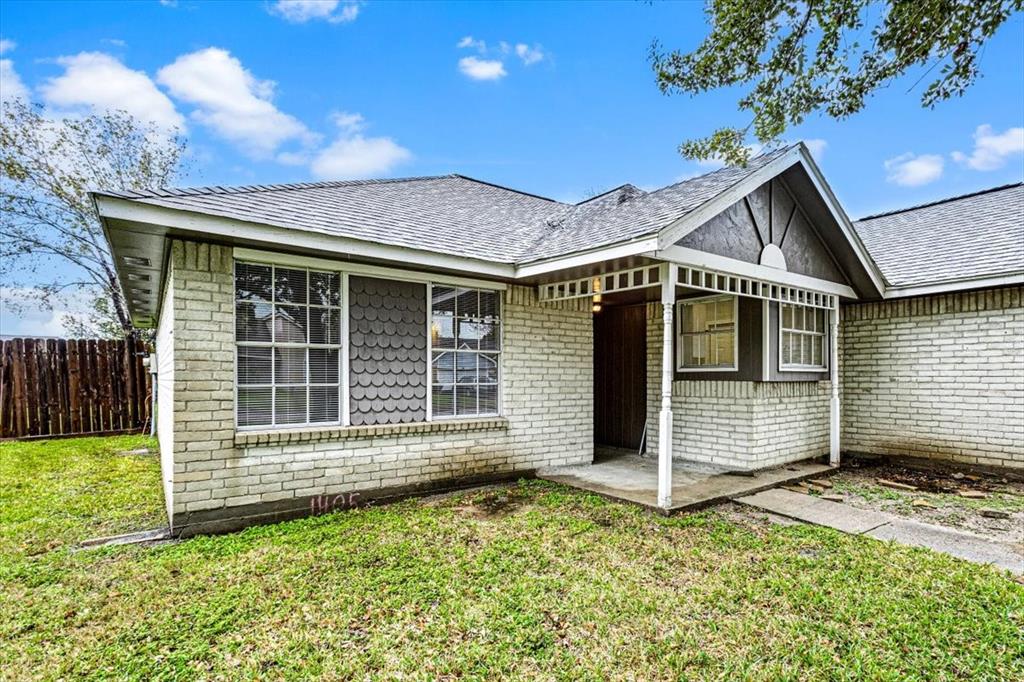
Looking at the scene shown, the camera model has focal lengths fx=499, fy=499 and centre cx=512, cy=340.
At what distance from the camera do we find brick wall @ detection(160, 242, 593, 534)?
15.5 feet

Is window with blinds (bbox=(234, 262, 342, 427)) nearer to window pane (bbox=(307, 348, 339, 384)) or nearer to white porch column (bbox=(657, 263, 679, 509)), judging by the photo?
window pane (bbox=(307, 348, 339, 384))

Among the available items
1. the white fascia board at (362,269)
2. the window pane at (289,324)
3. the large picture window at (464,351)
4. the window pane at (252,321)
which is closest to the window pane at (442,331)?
the large picture window at (464,351)

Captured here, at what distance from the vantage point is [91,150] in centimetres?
1630

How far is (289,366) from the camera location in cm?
533

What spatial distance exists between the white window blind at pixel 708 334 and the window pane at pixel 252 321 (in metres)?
6.12

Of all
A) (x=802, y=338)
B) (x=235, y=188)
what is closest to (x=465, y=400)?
(x=235, y=188)

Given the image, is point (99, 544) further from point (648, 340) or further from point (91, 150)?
point (91, 150)

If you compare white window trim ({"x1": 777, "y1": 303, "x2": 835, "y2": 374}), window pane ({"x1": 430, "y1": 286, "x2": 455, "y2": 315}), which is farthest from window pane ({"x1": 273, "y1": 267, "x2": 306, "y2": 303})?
white window trim ({"x1": 777, "y1": 303, "x2": 835, "y2": 374})

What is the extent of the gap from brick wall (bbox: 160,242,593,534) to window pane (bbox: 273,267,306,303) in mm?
501

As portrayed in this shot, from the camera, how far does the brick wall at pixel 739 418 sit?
287 inches

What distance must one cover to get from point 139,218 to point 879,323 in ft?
34.5

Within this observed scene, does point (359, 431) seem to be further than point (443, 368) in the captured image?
No

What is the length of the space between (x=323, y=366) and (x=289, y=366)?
0.35m

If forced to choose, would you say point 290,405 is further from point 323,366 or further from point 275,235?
point 275,235
